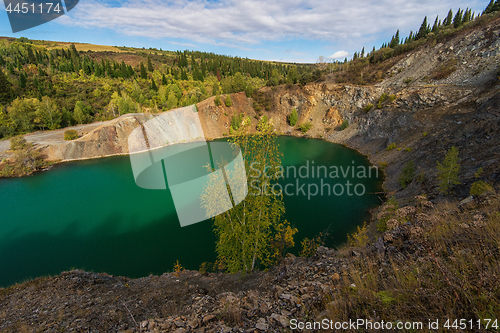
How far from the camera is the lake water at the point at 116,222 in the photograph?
46.8 feet

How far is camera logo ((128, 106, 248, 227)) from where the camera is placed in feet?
27.6

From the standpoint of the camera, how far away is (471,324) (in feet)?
7.97

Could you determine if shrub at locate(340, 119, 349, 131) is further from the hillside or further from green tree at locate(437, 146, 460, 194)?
green tree at locate(437, 146, 460, 194)

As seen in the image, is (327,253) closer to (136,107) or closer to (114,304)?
(114,304)

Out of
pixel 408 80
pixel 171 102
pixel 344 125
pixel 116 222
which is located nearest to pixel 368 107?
pixel 344 125

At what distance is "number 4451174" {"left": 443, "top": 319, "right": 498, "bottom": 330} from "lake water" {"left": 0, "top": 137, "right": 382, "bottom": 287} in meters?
12.7

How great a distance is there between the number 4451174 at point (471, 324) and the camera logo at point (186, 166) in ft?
20.8

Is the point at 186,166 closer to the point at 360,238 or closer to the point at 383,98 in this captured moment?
the point at 360,238

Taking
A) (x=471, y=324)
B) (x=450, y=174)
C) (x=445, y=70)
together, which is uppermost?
(x=445, y=70)

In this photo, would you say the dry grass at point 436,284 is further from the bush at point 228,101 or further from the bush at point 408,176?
the bush at point 228,101

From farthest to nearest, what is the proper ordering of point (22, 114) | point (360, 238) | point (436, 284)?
point (22, 114), point (360, 238), point (436, 284)

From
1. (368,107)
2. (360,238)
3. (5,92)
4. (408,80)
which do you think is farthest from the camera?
(5,92)

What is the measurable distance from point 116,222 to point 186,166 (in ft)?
52.9

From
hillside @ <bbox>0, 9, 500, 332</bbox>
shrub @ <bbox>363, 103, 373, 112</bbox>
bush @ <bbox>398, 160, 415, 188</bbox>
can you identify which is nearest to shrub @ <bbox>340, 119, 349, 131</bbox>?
shrub @ <bbox>363, 103, 373, 112</bbox>
